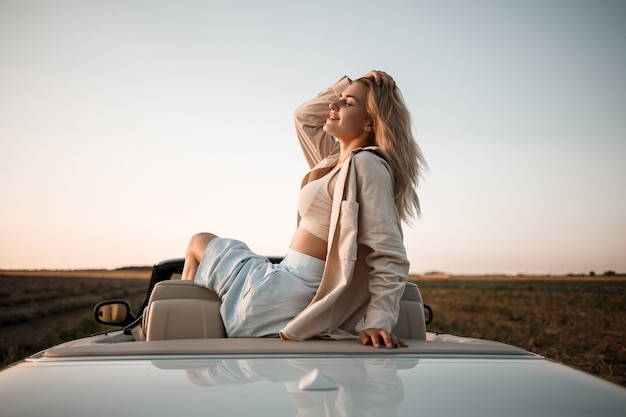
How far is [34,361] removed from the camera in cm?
170

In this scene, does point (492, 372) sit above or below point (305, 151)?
below

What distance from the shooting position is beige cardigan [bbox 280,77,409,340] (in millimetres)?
2557

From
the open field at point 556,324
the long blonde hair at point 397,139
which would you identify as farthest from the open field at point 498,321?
the long blonde hair at point 397,139

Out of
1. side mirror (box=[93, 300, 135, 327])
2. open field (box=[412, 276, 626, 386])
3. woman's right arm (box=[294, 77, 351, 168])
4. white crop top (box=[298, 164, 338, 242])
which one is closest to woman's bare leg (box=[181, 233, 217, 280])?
side mirror (box=[93, 300, 135, 327])

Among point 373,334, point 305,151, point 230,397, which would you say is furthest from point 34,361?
point 305,151

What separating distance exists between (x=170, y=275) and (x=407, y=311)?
195 centimetres

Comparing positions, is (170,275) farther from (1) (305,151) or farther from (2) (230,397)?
(2) (230,397)

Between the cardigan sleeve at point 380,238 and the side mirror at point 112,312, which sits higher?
the cardigan sleeve at point 380,238

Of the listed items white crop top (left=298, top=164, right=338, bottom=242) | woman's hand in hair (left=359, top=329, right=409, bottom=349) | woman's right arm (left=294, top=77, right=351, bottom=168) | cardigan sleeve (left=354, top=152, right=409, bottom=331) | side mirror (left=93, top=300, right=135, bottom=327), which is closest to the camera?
woman's hand in hair (left=359, top=329, right=409, bottom=349)

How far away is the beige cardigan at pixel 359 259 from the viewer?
2557mm

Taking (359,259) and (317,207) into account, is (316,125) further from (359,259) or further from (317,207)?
(359,259)

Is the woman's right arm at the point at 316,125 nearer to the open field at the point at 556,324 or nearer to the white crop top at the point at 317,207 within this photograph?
the white crop top at the point at 317,207

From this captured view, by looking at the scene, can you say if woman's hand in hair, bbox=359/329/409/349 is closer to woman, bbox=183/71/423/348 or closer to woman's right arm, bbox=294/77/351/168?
woman, bbox=183/71/423/348

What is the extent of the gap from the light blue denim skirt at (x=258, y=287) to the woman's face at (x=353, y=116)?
75cm
